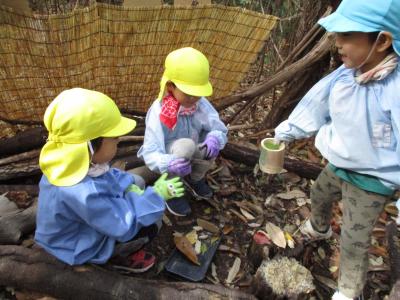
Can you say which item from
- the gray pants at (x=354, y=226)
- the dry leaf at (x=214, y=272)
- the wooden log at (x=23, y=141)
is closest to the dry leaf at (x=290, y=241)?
the gray pants at (x=354, y=226)

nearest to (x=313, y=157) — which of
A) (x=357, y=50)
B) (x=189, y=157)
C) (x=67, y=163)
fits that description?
(x=189, y=157)

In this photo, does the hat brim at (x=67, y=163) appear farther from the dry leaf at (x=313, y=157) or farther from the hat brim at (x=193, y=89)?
the dry leaf at (x=313, y=157)

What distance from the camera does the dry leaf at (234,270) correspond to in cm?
265

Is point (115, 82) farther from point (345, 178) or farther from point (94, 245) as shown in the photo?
point (345, 178)

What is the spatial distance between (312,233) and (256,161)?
928mm

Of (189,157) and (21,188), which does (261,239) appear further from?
(21,188)

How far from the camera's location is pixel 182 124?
2877 millimetres

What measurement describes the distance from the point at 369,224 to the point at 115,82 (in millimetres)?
2383

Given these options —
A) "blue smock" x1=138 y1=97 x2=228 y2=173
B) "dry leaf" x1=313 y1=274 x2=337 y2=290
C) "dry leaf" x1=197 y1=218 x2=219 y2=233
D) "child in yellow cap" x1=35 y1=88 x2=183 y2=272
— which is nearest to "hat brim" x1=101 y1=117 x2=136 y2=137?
"child in yellow cap" x1=35 y1=88 x2=183 y2=272

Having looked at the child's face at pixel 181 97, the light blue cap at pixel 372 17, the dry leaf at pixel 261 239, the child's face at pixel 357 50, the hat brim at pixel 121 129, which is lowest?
the dry leaf at pixel 261 239

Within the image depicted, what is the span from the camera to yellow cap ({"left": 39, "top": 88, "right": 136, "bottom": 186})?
5.99 ft

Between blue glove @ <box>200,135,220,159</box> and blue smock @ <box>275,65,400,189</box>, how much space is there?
855 millimetres

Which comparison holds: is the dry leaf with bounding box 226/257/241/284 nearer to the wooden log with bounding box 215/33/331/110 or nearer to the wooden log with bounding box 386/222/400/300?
the wooden log with bounding box 386/222/400/300

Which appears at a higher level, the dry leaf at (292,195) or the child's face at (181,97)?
the child's face at (181,97)
